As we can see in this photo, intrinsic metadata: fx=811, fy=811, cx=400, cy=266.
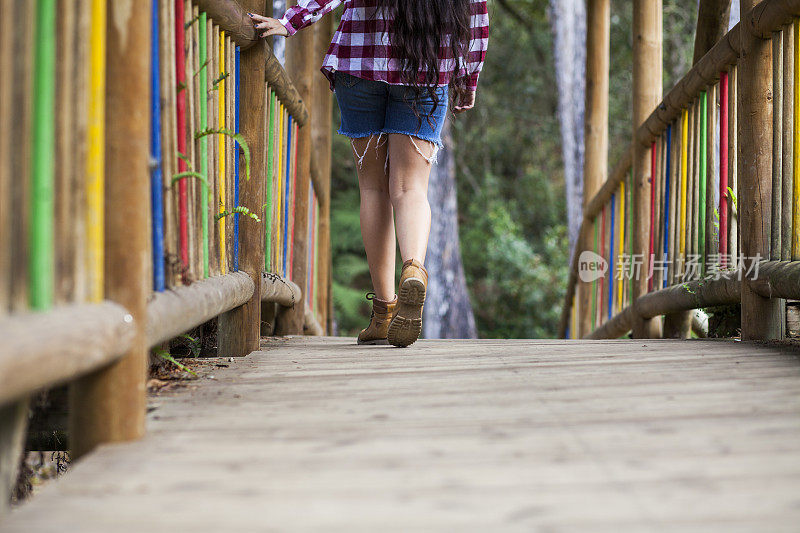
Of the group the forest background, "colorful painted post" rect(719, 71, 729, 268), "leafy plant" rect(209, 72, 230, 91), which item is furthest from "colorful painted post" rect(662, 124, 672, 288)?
the forest background

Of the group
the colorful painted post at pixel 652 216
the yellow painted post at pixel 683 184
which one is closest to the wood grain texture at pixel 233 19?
the yellow painted post at pixel 683 184

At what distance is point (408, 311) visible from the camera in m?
2.51

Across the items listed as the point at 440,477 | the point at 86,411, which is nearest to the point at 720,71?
the point at 440,477

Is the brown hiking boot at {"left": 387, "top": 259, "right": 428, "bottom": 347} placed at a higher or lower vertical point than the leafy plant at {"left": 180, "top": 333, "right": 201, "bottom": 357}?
higher

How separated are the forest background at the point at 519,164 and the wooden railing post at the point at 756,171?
9196 millimetres

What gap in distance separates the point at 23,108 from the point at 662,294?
301 centimetres

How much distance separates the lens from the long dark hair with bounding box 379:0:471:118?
8.31 feet

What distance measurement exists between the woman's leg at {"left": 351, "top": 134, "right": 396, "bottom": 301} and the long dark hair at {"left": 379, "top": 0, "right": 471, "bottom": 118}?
332 millimetres

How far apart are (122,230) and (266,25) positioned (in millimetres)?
1290

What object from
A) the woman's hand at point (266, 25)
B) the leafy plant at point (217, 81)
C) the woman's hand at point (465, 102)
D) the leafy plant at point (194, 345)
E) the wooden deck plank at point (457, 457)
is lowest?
the wooden deck plank at point (457, 457)

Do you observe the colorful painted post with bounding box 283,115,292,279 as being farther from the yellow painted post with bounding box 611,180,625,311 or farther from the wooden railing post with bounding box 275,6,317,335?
the yellow painted post with bounding box 611,180,625,311

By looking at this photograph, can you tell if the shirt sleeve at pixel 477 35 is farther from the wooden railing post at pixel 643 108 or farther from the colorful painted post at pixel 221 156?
the wooden railing post at pixel 643 108

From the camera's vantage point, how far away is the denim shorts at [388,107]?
2.65 meters

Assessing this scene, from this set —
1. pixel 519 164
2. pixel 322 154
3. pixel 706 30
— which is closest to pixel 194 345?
pixel 322 154
